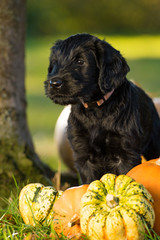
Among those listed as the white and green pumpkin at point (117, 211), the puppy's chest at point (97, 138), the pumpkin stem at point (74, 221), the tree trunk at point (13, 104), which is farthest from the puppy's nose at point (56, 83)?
the tree trunk at point (13, 104)

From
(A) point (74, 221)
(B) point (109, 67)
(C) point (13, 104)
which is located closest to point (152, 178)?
(A) point (74, 221)

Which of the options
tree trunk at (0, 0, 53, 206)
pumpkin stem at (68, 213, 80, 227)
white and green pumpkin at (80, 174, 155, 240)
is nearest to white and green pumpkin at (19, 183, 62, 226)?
pumpkin stem at (68, 213, 80, 227)

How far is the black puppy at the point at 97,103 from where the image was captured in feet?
10.7

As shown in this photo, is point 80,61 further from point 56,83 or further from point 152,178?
point 152,178

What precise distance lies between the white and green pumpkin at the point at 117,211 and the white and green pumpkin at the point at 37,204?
38 centimetres

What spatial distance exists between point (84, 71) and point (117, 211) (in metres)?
1.27

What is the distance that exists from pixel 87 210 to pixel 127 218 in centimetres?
26

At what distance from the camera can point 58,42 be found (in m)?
3.72

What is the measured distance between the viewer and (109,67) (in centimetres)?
336

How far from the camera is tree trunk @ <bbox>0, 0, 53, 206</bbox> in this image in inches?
167

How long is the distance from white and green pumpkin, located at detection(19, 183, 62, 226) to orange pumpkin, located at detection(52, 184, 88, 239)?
2.9 inches

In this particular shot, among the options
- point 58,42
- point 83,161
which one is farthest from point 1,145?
point 58,42

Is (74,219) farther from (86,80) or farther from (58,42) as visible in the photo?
(58,42)

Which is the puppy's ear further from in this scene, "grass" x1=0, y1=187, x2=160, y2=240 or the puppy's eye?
"grass" x1=0, y1=187, x2=160, y2=240
